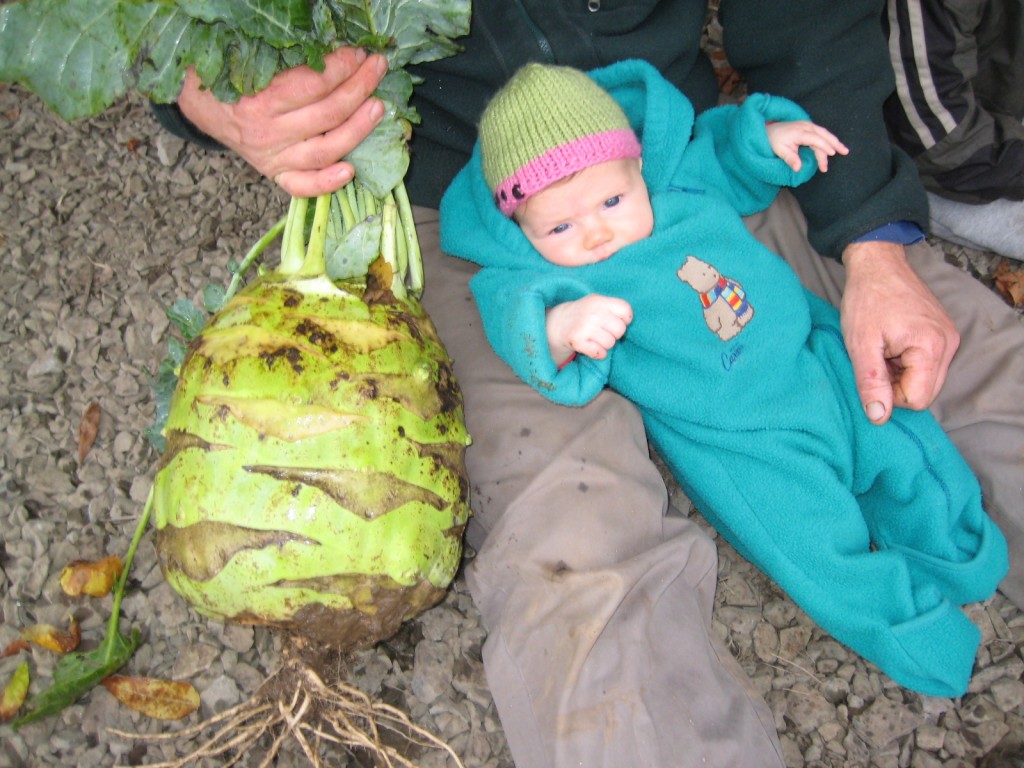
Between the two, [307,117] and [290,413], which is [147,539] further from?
[307,117]

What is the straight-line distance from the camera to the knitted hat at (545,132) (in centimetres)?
172

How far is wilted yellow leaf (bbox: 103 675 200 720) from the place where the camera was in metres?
1.92

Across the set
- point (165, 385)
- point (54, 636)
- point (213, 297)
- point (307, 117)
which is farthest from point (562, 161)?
point (54, 636)

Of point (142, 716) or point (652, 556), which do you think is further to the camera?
point (142, 716)

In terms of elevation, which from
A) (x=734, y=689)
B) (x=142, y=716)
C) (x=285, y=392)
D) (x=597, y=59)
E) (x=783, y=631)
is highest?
(x=597, y=59)

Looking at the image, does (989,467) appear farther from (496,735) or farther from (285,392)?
(285,392)

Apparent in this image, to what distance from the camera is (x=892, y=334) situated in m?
1.84

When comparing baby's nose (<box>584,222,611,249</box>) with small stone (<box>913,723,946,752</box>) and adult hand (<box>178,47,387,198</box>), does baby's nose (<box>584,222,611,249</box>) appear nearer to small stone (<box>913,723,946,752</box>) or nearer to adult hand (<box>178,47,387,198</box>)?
adult hand (<box>178,47,387,198</box>)

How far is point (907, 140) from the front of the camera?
228cm

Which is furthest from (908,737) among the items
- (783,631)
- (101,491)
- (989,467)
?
(101,491)

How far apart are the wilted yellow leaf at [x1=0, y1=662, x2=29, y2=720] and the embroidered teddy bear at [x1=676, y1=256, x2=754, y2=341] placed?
71.5 inches

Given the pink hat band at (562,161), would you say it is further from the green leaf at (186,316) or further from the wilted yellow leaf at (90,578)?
the wilted yellow leaf at (90,578)

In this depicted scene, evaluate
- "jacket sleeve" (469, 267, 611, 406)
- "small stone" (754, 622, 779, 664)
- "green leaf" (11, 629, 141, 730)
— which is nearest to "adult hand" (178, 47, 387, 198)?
"jacket sleeve" (469, 267, 611, 406)

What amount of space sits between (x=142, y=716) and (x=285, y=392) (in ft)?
3.33
